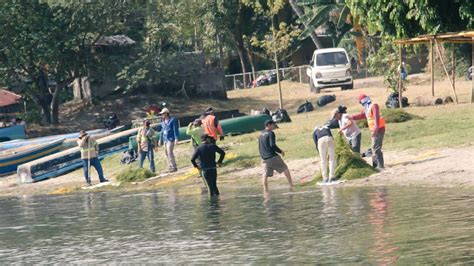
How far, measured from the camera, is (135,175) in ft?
104

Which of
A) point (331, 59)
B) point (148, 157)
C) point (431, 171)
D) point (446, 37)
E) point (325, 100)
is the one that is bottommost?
point (431, 171)

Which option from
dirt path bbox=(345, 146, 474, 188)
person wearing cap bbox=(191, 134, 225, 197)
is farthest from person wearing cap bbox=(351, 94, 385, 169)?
person wearing cap bbox=(191, 134, 225, 197)

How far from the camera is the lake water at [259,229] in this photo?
49.7 feet

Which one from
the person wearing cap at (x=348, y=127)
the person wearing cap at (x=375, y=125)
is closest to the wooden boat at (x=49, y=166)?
the person wearing cap at (x=348, y=127)

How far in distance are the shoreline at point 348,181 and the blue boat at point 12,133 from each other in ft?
51.4

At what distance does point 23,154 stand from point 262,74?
33.5 m

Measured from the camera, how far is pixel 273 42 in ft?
185

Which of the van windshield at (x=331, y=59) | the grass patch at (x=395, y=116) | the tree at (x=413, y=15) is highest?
the tree at (x=413, y=15)

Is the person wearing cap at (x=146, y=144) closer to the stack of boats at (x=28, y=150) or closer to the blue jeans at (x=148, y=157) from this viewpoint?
the blue jeans at (x=148, y=157)

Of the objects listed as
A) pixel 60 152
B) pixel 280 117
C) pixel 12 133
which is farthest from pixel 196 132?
pixel 12 133

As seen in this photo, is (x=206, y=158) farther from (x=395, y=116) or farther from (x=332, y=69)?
(x=332, y=69)

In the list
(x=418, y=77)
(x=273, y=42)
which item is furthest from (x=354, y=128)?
(x=418, y=77)

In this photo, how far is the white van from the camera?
57969 mm

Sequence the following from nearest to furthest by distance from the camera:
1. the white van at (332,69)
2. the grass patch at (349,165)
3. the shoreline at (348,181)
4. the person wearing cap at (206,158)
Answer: the shoreline at (348,181) → the person wearing cap at (206,158) → the grass patch at (349,165) → the white van at (332,69)
